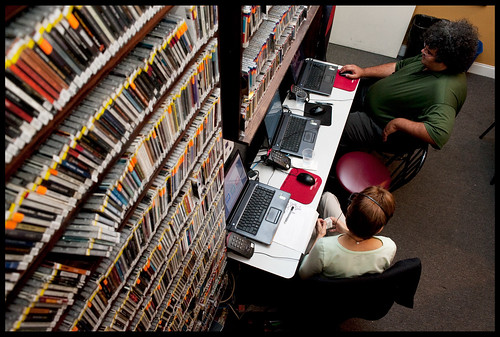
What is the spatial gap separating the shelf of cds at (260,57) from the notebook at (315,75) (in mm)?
606

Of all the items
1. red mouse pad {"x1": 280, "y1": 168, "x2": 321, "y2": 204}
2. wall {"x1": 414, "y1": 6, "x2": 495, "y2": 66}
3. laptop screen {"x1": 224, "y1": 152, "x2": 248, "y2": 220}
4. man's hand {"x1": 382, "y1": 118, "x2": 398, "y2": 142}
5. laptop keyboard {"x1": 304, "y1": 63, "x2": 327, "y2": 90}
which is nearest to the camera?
laptop screen {"x1": 224, "y1": 152, "x2": 248, "y2": 220}

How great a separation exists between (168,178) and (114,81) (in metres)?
0.46

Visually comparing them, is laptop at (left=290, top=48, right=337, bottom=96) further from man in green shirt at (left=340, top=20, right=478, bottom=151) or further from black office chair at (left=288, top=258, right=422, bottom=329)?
black office chair at (left=288, top=258, right=422, bottom=329)

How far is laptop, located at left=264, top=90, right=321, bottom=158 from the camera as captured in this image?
8.65 ft

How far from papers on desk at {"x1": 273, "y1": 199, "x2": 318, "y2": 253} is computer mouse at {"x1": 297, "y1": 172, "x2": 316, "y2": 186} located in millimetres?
167

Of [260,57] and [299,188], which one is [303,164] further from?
[260,57]

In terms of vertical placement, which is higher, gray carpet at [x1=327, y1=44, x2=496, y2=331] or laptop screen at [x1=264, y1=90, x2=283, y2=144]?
laptop screen at [x1=264, y1=90, x2=283, y2=144]

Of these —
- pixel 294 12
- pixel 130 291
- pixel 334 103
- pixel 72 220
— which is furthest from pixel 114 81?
pixel 334 103

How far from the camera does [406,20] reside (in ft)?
14.4

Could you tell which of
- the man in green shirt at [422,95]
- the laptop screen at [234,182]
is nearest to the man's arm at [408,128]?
the man in green shirt at [422,95]

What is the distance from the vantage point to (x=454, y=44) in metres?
2.50

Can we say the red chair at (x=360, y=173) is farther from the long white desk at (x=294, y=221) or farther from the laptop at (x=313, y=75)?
the laptop at (x=313, y=75)

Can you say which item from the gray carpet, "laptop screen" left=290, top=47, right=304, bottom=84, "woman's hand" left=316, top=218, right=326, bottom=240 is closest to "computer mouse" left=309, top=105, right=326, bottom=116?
"laptop screen" left=290, top=47, right=304, bottom=84

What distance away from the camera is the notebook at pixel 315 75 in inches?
122
